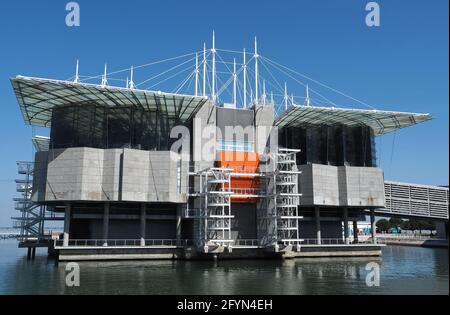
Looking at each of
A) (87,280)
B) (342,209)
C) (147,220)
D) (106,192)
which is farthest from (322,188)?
(87,280)

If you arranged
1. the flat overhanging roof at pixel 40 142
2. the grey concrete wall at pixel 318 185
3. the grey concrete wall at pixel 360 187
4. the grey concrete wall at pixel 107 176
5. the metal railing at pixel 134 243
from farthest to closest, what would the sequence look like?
the flat overhanging roof at pixel 40 142, the grey concrete wall at pixel 360 187, the grey concrete wall at pixel 318 185, the metal railing at pixel 134 243, the grey concrete wall at pixel 107 176

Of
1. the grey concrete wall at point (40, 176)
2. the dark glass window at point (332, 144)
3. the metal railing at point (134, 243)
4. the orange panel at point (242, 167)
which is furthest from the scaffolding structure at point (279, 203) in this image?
the grey concrete wall at point (40, 176)

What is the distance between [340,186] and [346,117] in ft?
39.1

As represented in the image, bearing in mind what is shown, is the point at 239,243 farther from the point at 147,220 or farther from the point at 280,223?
the point at 147,220

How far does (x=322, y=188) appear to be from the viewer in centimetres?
7269

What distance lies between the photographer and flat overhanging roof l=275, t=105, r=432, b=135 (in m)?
70.3

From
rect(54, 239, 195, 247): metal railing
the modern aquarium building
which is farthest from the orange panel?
rect(54, 239, 195, 247): metal railing

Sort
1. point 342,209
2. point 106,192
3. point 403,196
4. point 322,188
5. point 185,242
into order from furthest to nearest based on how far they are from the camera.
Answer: point 403,196 → point 342,209 → point 322,188 → point 185,242 → point 106,192

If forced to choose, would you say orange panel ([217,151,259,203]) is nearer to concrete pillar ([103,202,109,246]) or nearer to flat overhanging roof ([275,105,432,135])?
flat overhanging roof ([275,105,432,135])

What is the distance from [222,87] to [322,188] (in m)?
24.1

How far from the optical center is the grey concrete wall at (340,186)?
2840 inches

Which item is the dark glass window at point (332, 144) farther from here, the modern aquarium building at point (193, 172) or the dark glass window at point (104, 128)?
the dark glass window at point (104, 128)

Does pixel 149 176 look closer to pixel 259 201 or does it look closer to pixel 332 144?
pixel 259 201

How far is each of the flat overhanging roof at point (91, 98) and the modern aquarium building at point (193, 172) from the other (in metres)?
0.16
